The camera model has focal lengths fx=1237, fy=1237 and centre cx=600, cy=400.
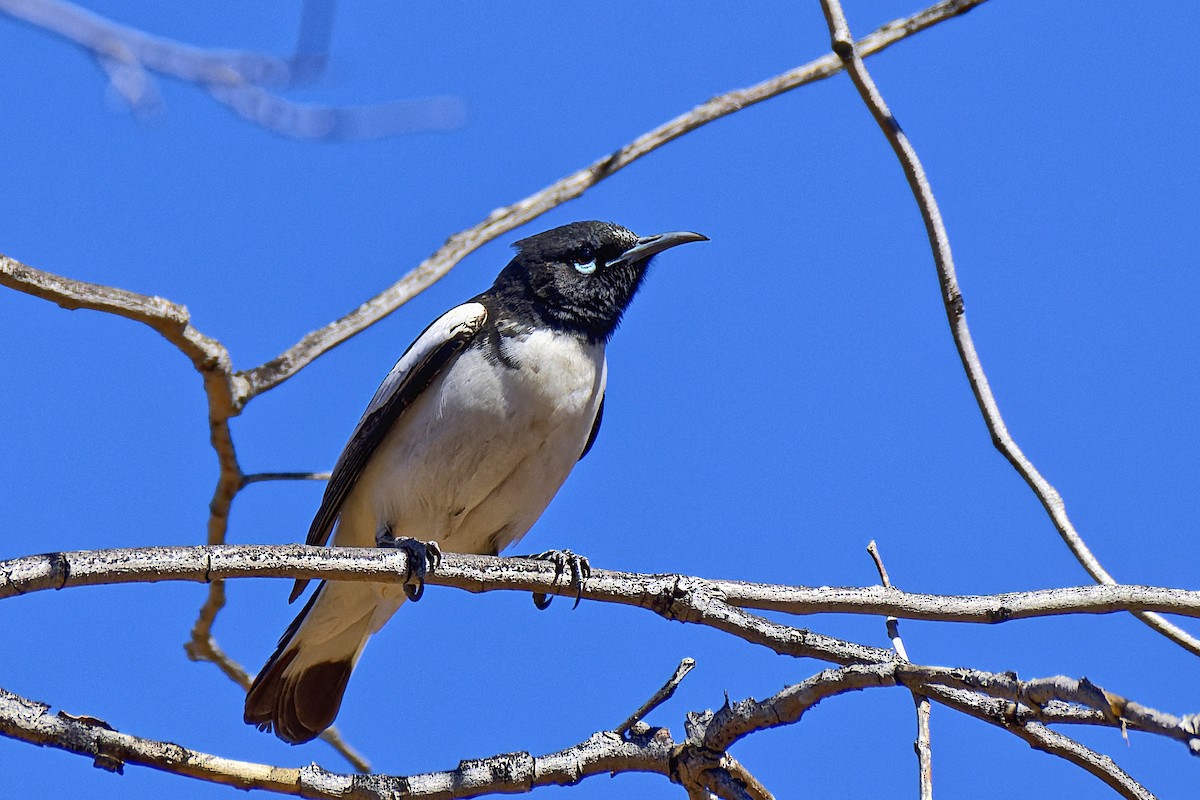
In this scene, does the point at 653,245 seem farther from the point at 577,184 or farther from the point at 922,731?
the point at 922,731

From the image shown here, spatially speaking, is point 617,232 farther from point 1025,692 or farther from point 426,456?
point 1025,692

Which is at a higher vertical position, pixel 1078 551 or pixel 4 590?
pixel 1078 551

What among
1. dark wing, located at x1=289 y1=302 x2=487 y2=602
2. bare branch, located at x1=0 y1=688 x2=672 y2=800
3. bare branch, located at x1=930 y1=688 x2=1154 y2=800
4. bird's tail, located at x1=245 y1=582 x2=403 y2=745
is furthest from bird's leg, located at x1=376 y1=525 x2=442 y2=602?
bare branch, located at x1=930 y1=688 x2=1154 y2=800

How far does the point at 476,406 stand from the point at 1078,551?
3.03 meters

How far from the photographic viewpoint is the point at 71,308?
5.69 metres

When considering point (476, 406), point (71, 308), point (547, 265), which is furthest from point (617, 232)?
point (71, 308)

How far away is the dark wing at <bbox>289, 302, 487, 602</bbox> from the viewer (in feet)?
21.9

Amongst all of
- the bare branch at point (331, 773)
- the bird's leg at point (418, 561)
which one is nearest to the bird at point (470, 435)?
the bird's leg at point (418, 561)

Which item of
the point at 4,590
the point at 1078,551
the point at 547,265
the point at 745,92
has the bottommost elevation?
the point at 4,590

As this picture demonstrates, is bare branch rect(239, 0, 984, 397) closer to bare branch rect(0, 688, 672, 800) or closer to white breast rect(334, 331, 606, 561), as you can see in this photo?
white breast rect(334, 331, 606, 561)

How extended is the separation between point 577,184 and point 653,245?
0.58m

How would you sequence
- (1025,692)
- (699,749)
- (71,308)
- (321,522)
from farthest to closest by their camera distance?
(321,522), (71,308), (699,749), (1025,692)

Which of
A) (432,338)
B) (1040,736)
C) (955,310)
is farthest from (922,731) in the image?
(432,338)

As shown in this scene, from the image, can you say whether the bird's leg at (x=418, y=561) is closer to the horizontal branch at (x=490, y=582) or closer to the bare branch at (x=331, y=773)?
the horizontal branch at (x=490, y=582)
